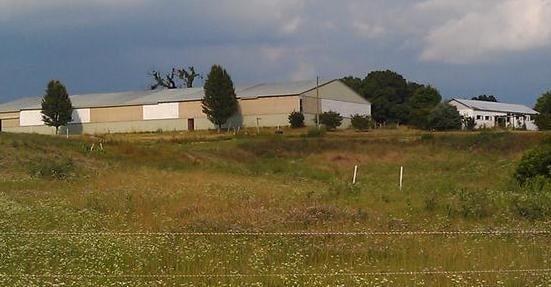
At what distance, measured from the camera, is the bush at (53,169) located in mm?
30125

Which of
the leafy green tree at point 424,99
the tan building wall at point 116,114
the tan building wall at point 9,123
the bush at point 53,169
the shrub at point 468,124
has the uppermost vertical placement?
the leafy green tree at point 424,99

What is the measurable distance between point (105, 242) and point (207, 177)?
2121cm

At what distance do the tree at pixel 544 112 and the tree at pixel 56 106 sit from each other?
176ft

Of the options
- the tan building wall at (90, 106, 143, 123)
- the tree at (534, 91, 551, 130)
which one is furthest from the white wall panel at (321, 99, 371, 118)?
the tan building wall at (90, 106, 143, 123)

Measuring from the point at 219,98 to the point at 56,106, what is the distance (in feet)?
65.4

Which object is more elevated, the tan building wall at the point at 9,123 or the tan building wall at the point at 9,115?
the tan building wall at the point at 9,115

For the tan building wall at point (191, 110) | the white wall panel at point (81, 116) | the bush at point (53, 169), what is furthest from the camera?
the white wall panel at point (81, 116)

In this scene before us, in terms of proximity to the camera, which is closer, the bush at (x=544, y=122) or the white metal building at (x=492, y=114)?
the bush at (x=544, y=122)

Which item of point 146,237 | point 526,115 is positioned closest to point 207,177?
point 146,237

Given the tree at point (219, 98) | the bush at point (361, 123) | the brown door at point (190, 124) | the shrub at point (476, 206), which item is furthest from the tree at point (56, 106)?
the shrub at point (476, 206)

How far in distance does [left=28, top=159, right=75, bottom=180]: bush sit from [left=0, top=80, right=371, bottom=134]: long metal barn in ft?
159

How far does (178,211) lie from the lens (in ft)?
59.6

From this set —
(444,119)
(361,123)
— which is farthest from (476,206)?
(444,119)

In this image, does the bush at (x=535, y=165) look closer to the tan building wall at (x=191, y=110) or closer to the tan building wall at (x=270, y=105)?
the tan building wall at (x=270, y=105)
